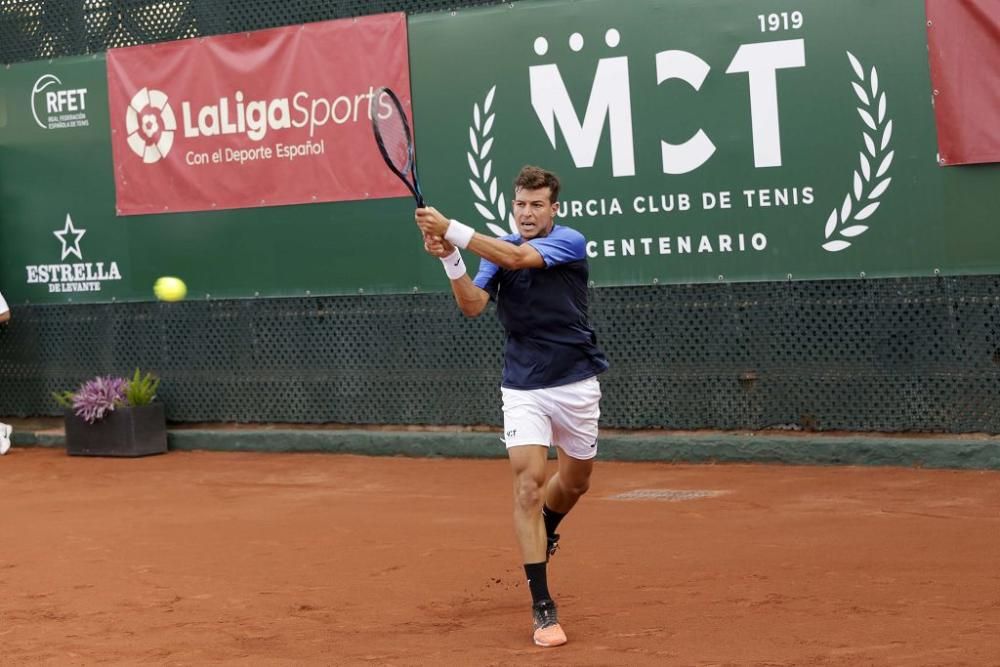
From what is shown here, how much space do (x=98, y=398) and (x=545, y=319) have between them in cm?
660

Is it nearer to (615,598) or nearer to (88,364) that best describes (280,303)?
(88,364)

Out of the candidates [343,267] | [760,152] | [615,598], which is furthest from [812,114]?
[615,598]

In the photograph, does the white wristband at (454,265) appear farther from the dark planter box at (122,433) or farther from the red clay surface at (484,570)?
the dark planter box at (122,433)

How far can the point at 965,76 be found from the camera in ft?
28.9

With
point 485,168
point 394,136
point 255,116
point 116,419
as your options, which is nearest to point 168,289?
point 255,116

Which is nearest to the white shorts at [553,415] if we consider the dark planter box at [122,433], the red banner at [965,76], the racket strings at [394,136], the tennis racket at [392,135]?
the tennis racket at [392,135]

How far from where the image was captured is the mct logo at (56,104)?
1192cm

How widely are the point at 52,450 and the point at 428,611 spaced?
23.1ft

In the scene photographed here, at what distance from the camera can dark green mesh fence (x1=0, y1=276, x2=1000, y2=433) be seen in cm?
911

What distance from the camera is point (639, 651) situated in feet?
16.6

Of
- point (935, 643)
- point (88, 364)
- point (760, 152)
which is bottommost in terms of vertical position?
point (935, 643)

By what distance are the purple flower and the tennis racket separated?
6.00 meters

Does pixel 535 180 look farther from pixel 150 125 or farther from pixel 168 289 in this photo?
pixel 150 125

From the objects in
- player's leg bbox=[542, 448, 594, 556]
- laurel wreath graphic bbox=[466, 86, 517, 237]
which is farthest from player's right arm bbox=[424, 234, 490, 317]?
laurel wreath graphic bbox=[466, 86, 517, 237]
